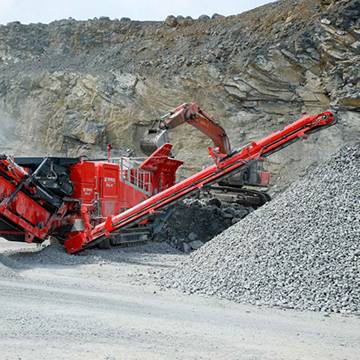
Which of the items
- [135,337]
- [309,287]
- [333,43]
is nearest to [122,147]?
[333,43]

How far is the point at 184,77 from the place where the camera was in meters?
20.3

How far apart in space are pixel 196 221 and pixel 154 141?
2338 millimetres

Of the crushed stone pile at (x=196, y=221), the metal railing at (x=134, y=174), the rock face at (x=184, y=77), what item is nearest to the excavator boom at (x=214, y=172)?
the metal railing at (x=134, y=174)

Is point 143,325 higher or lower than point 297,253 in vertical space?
lower

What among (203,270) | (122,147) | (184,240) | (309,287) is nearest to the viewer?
(309,287)

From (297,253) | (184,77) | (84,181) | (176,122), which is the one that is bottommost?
(297,253)

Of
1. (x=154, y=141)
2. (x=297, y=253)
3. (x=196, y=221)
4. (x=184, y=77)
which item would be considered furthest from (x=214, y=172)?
(x=184, y=77)

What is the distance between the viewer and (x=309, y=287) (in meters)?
6.66

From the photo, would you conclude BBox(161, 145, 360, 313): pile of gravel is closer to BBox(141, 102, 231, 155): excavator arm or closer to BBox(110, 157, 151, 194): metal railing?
BBox(110, 157, 151, 194): metal railing

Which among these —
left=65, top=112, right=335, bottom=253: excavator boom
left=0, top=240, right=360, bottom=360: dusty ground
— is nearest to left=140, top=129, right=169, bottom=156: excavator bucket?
left=65, top=112, right=335, bottom=253: excavator boom

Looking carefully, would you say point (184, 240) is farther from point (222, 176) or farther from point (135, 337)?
point (135, 337)

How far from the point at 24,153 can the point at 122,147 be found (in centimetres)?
470

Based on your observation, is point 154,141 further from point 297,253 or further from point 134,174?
point 297,253

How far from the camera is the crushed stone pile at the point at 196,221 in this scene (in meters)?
13.1
